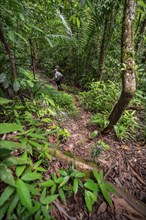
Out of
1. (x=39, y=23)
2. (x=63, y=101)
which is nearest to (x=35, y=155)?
(x=39, y=23)

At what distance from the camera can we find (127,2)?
2.39 metres

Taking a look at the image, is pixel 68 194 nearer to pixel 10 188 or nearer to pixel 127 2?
pixel 10 188

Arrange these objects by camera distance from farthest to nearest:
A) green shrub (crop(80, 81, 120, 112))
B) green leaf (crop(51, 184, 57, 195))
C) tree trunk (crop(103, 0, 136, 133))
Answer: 1. green shrub (crop(80, 81, 120, 112))
2. tree trunk (crop(103, 0, 136, 133))
3. green leaf (crop(51, 184, 57, 195))

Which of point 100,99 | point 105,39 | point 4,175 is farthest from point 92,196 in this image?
point 105,39

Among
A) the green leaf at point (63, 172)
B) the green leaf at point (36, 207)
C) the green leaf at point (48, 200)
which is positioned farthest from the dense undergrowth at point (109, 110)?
the green leaf at point (36, 207)

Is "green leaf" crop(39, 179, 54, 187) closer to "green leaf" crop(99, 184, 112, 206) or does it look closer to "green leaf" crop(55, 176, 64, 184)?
"green leaf" crop(55, 176, 64, 184)

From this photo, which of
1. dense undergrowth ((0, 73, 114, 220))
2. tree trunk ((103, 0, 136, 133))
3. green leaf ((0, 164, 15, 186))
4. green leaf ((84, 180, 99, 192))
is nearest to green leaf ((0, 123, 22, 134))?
dense undergrowth ((0, 73, 114, 220))

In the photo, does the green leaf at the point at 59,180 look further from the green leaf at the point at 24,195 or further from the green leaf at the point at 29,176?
the green leaf at the point at 24,195

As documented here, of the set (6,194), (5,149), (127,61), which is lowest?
(6,194)

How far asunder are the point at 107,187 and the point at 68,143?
898 mm

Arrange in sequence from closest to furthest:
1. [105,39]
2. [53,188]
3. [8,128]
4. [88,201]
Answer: [8,128] → [53,188] → [88,201] → [105,39]

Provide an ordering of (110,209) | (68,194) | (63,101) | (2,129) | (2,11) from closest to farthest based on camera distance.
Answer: (2,129), (2,11), (68,194), (110,209), (63,101)

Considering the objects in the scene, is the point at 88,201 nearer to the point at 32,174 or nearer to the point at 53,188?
the point at 53,188

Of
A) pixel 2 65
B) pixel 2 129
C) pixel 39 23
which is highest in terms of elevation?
pixel 39 23
